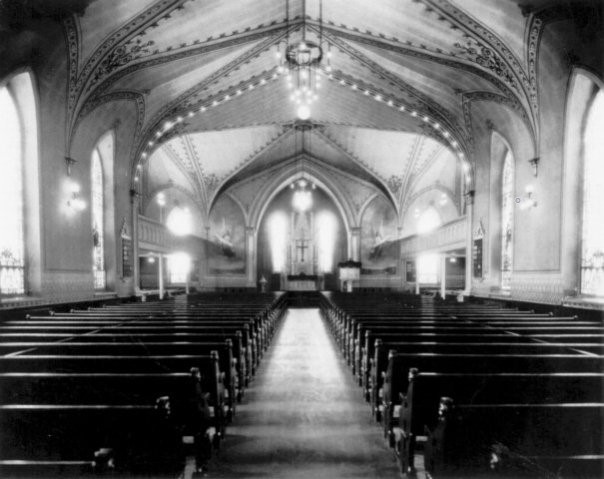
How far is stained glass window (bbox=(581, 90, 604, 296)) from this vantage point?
8.41 meters

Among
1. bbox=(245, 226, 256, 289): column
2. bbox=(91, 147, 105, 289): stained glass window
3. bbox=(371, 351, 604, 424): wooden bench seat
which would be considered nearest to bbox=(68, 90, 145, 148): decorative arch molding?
bbox=(91, 147, 105, 289): stained glass window

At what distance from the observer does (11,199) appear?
817 cm


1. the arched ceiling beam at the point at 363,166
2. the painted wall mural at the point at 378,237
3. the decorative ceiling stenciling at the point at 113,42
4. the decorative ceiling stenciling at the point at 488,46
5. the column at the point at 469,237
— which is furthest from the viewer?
the painted wall mural at the point at 378,237

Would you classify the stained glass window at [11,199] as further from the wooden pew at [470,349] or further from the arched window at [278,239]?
the arched window at [278,239]

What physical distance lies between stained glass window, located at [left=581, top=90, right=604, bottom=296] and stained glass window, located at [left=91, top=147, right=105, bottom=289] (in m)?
11.6

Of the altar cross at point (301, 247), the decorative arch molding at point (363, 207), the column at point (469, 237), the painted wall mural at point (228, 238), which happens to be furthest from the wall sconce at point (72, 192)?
the decorative arch molding at point (363, 207)

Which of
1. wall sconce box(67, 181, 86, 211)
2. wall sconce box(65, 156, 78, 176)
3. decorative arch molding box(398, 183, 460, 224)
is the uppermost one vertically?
decorative arch molding box(398, 183, 460, 224)

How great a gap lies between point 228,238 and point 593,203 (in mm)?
17253

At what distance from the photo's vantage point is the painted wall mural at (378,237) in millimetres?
22859

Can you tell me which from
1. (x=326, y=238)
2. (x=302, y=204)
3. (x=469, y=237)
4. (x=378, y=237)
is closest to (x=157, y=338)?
(x=469, y=237)

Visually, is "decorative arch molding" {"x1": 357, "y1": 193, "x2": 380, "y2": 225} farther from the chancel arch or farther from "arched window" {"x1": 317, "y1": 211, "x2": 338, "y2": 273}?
"arched window" {"x1": 317, "y1": 211, "x2": 338, "y2": 273}

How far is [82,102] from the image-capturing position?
947 centimetres

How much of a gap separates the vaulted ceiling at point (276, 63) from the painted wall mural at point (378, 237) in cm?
833

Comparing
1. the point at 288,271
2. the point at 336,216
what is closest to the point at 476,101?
the point at 336,216
